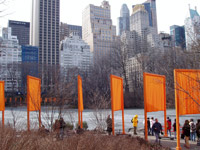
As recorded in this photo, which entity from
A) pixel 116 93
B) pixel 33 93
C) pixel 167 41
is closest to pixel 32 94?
pixel 33 93

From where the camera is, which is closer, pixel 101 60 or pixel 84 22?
pixel 101 60

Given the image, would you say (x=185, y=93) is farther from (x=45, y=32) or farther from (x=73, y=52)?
(x=45, y=32)

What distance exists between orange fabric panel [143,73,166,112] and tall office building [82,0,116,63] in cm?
15961

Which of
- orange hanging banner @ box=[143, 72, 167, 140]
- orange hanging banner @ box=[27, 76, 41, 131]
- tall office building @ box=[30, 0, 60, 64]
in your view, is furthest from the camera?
tall office building @ box=[30, 0, 60, 64]

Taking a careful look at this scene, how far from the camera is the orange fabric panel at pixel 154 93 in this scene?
13898 millimetres

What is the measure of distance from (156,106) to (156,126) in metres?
1.45

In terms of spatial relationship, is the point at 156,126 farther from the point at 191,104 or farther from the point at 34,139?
the point at 34,139

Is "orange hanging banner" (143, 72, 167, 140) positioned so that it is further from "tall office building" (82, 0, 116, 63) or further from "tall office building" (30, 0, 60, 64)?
"tall office building" (82, 0, 116, 63)

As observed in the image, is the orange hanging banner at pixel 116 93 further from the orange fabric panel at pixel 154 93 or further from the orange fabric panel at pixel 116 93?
the orange fabric panel at pixel 154 93

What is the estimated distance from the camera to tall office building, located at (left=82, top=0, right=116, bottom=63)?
177625 millimetres

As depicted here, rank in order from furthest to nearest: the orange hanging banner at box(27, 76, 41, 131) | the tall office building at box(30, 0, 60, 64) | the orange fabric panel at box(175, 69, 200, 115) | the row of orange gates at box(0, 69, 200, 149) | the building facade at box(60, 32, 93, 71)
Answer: the tall office building at box(30, 0, 60, 64), the building facade at box(60, 32, 93, 71), the orange hanging banner at box(27, 76, 41, 131), the orange fabric panel at box(175, 69, 200, 115), the row of orange gates at box(0, 69, 200, 149)

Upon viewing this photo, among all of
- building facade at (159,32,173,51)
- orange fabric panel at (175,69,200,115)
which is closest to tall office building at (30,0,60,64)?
building facade at (159,32,173,51)

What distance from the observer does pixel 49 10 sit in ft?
533

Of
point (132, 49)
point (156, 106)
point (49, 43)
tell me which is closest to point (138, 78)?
point (132, 49)
